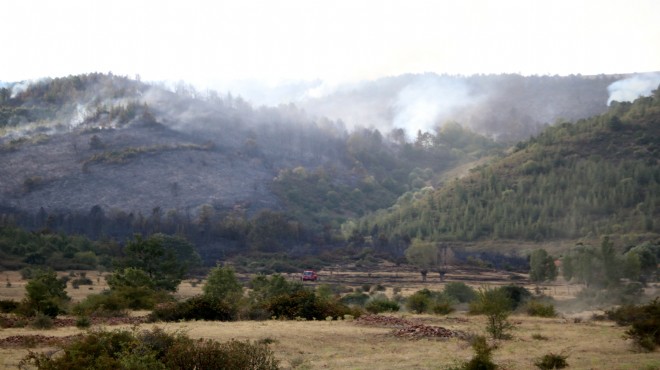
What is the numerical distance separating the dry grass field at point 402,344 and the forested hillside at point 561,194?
242 feet

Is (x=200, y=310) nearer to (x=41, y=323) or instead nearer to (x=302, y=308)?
(x=302, y=308)

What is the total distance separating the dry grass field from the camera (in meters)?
22.7

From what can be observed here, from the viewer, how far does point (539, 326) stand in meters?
35.9

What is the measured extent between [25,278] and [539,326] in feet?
195

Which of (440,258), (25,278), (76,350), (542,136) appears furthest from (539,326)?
(542,136)

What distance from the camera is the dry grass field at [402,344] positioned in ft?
74.4

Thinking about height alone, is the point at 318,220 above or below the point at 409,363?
above

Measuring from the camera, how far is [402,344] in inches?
1101

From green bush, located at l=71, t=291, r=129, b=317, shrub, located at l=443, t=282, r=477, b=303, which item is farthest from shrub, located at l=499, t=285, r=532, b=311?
green bush, located at l=71, t=291, r=129, b=317

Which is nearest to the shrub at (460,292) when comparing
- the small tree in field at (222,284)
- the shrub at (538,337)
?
the small tree in field at (222,284)

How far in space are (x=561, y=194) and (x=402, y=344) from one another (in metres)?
106

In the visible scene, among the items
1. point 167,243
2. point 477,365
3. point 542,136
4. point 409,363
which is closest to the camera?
point 477,365

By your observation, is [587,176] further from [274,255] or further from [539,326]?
[539,326]

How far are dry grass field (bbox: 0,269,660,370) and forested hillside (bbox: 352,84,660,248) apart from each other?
242 ft
